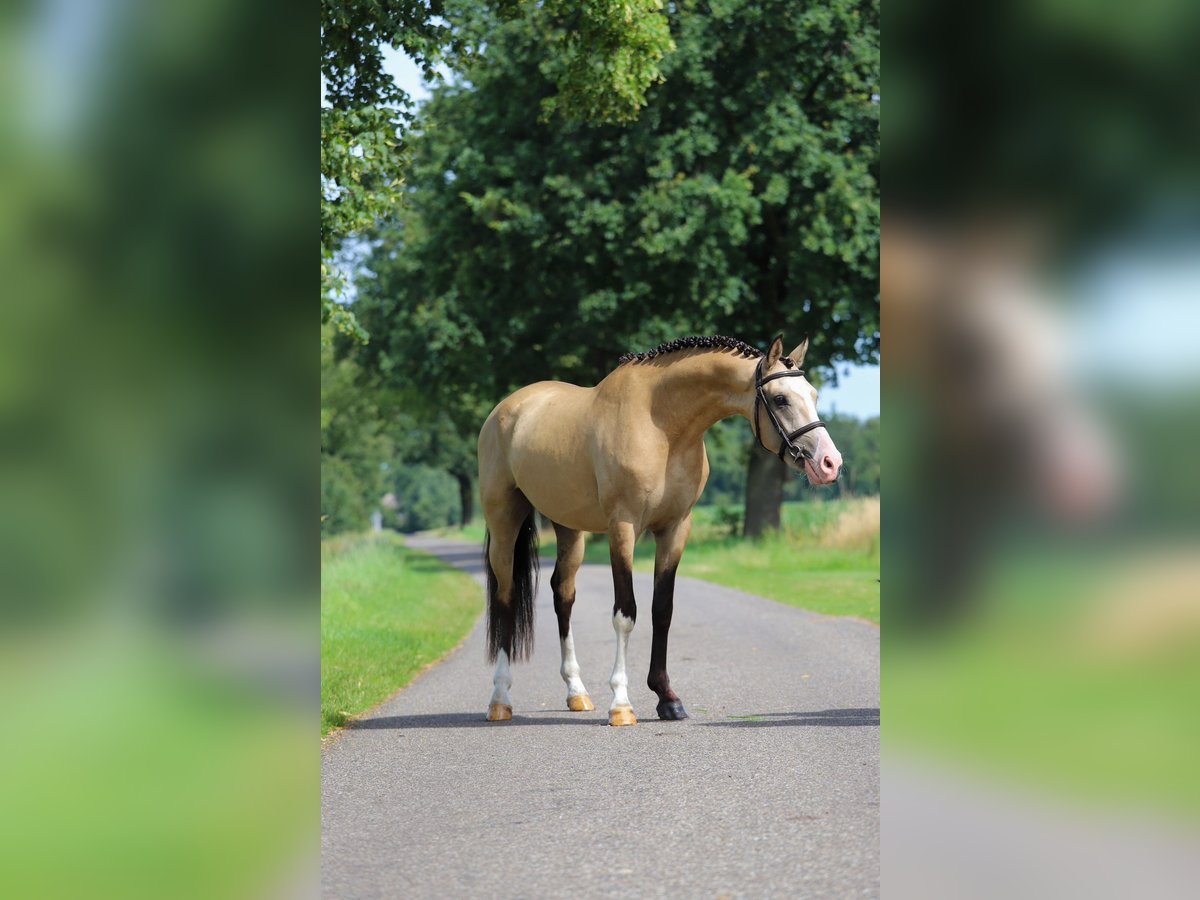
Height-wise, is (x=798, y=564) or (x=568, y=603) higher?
(x=568, y=603)

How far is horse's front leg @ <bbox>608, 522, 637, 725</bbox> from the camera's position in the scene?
27.3ft

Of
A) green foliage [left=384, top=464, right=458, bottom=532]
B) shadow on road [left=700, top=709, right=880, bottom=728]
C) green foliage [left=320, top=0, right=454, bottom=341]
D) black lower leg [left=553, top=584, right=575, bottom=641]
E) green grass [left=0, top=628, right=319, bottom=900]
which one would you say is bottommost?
green foliage [left=384, top=464, right=458, bottom=532]

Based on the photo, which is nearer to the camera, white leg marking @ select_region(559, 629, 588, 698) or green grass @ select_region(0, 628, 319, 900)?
green grass @ select_region(0, 628, 319, 900)

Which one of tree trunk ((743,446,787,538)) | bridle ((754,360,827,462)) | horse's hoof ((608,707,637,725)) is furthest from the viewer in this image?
tree trunk ((743,446,787,538))

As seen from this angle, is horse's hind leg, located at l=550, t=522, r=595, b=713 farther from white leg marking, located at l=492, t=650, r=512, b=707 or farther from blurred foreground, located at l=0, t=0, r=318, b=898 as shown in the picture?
blurred foreground, located at l=0, t=0, r=318, b=898

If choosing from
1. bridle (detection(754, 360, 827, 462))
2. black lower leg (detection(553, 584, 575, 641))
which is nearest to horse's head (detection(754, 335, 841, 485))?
bridle (detection(754, 360, 827, 462))

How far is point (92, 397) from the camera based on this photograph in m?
2.01

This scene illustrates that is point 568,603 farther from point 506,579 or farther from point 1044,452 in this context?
point 1044,452

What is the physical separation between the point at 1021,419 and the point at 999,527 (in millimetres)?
152

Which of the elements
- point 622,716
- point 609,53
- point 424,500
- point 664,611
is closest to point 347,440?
point 609,53

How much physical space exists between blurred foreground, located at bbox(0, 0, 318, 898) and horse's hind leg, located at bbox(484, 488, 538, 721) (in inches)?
272

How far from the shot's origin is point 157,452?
6.70ft

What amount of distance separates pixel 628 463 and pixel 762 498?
23144 millimetres

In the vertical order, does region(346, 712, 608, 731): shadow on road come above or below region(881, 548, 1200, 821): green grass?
below
